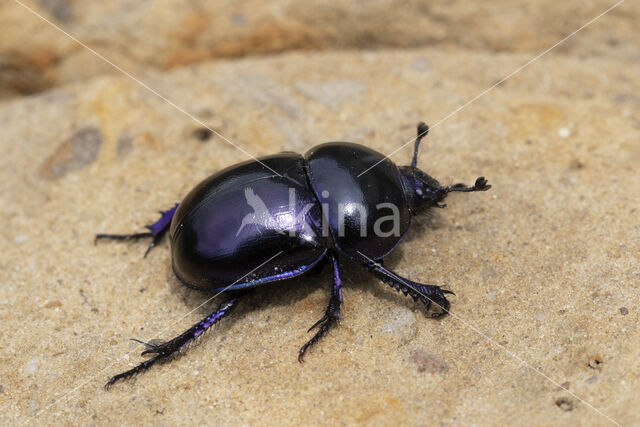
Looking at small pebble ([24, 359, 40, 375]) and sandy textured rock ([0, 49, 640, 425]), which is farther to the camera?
small pebble ([24, 359, 40, 375])

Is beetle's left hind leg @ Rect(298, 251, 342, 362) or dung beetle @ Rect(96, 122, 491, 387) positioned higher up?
dung beetle @ Rect(96, 122, 491, 387)

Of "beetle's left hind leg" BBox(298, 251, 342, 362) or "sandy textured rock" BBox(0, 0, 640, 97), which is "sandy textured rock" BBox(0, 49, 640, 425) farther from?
"sandy textured rock" BBox(0, 0, 640, 97)

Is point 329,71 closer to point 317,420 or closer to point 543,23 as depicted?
point 543,23

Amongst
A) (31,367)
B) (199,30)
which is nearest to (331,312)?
(31,367)

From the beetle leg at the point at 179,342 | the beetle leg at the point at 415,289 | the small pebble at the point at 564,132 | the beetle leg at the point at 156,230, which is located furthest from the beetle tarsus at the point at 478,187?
the beetle leg at the point at 156,230

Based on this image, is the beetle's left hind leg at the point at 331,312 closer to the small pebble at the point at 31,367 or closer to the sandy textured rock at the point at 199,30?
the small pebble at the point at 31,367

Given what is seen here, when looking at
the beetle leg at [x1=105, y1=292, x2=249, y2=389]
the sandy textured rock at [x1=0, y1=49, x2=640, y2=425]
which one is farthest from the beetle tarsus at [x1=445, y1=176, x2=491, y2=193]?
the beetle leg at [x1=105, y1=292, x2=249, y2=389]

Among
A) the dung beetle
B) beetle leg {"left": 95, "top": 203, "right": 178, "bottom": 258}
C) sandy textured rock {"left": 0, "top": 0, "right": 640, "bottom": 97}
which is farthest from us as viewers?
sandy textured rock {"left": 0, "top": 0, "right": 640, "bottom": 97}

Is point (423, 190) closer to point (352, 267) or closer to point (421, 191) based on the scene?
point (421, 191)

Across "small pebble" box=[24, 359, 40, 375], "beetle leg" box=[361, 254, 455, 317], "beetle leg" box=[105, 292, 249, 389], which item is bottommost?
Result: "small pebble" box=[24, 359, 40, 375]
